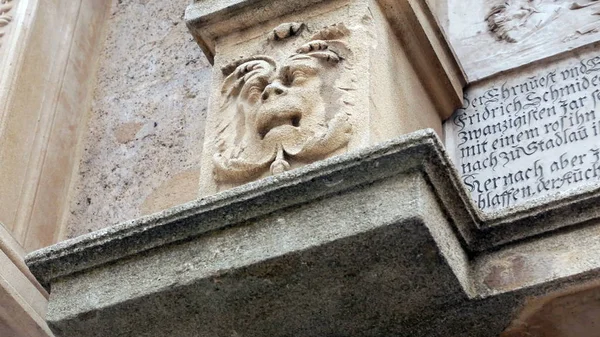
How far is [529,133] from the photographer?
350cm

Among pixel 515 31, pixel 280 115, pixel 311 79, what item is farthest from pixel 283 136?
pixel 515 31

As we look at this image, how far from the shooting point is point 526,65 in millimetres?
3660

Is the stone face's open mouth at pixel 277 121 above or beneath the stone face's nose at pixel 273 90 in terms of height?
beneath

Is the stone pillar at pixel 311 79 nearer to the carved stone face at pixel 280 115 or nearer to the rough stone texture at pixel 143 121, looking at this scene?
the carved stone face at pixel 280 115

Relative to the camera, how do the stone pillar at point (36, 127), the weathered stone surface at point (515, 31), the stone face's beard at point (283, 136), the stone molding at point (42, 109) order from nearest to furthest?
the stone face's beard at point (283, 136) → the weathered stone surface at point (515, 31) → the stone pillar at point (36, 127) → the stone molding at point (42, 109)

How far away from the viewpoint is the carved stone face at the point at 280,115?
3.07 meters

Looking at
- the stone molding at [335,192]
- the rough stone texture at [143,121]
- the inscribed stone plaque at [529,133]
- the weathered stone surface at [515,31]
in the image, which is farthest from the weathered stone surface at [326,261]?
the rough stone texture at [143,121]

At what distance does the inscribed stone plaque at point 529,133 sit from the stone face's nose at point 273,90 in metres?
0.57

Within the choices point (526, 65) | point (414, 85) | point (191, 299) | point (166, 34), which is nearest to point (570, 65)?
point (526, 65)

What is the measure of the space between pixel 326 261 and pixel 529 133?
89cm

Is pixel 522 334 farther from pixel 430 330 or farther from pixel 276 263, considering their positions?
pixel 276 263

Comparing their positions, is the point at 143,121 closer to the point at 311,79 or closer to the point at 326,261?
the point at 311,79

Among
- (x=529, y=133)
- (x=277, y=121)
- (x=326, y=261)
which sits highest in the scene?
(x=277, y=121)

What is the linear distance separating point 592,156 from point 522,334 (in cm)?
63
